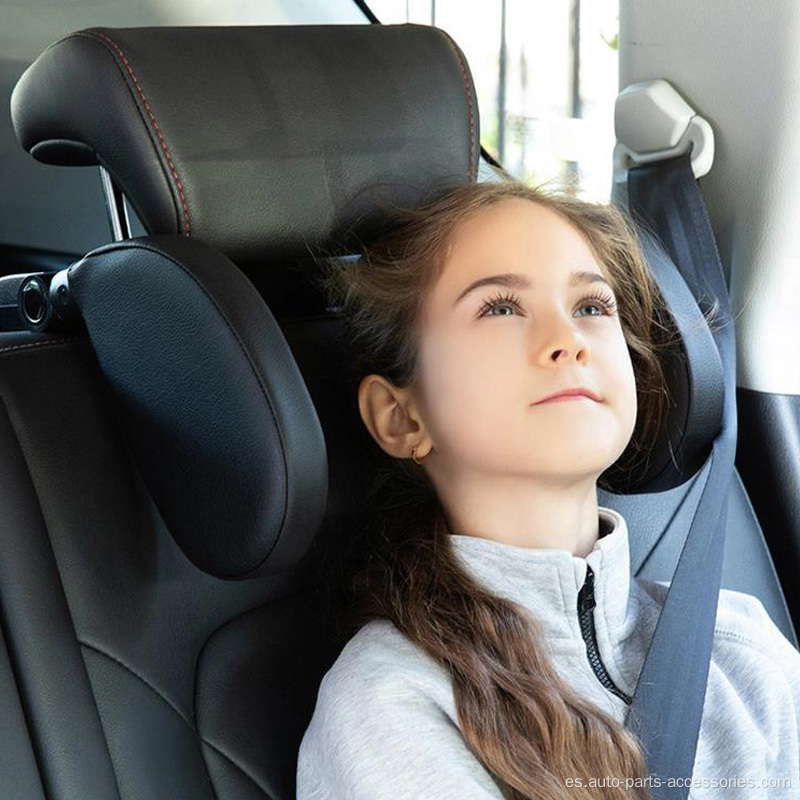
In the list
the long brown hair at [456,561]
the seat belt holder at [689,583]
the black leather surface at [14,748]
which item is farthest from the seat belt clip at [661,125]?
the black leather surface at [14,748]

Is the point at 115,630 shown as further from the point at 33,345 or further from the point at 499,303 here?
the point at 499,303

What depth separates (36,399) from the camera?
115 cm

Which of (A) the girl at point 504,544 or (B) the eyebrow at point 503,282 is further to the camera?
(B) the eyebrow at point 503,282

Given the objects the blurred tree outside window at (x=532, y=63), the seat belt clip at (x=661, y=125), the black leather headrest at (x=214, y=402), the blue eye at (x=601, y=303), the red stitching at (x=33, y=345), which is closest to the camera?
the black leather headrest at (x=214, y=402)

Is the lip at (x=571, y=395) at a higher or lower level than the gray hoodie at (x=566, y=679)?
higher

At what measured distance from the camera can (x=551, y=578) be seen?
123 centimetres

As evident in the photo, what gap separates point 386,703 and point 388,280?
422 millimetres

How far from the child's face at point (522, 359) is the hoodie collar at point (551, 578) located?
76 millimetres

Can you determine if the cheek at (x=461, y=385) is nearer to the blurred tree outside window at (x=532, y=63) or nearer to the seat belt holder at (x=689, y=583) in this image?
the seat belt holder at (x=689, y=583)

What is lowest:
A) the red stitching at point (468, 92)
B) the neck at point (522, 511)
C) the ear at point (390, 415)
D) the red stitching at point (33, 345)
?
the neck at point (522, 511)

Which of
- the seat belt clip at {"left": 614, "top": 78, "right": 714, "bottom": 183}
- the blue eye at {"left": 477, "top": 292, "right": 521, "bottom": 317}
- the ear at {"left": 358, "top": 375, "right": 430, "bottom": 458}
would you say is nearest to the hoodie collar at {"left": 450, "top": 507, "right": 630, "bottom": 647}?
the ear at {"left": 358, "top": 375, "right": 430, "bottom": 458}

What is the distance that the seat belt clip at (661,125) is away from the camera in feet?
5.46

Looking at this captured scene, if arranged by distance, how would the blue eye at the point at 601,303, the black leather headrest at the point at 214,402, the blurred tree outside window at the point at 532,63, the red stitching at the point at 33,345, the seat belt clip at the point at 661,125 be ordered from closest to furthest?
the black leather headrest at the point at 214,402, the red stitching at the point at 33,345, the blue eye at the point at 601,303, the seat belt clip at the point at 661,125, the blurred tree outside window at the point at 532,63

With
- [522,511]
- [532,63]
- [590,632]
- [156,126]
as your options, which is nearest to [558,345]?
[522,511]
